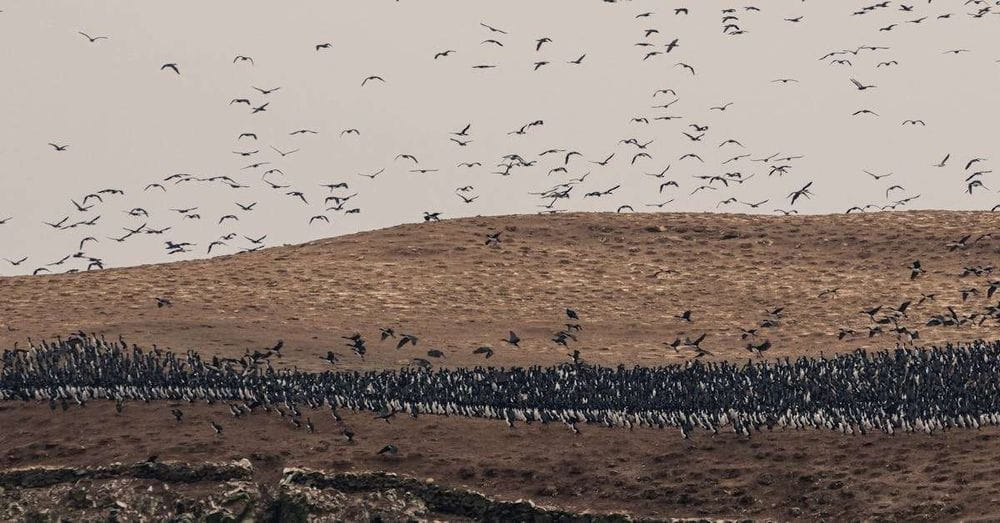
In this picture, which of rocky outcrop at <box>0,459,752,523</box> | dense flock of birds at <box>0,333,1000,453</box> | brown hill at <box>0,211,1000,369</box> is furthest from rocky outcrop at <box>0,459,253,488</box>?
brown hill at <box>0,211,1000,369</box>

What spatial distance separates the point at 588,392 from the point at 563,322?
17.6m

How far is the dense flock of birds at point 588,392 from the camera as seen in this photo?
31.1 meters

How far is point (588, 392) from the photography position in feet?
110

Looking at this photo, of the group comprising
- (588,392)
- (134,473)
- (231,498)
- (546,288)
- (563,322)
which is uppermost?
(546,288)

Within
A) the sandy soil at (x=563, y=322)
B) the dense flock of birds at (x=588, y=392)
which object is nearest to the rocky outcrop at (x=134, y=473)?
the sandy soil at (x=563, y=322)

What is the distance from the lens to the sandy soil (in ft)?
93.9

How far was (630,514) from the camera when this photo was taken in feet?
91.0

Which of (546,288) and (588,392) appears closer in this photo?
(588,392)

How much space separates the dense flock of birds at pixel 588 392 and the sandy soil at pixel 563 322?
594 mm

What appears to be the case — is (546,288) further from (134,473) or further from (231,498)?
(231,498)

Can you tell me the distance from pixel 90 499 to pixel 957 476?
16.3 m

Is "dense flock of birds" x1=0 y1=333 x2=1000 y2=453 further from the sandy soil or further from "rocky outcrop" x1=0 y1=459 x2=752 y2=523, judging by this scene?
"rocky outcrop" x1=0 y1=459 x2=752 y2=523

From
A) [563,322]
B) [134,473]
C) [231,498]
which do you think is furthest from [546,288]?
[231,498]

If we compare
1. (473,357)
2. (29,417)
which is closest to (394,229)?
(473,357)
